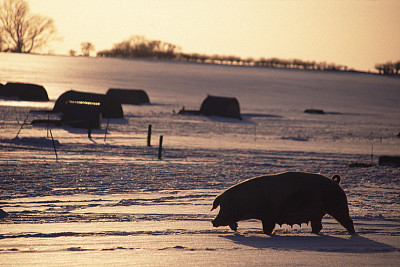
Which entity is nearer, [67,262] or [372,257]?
[67,262]

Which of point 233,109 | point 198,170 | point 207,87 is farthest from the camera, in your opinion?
point 207,87

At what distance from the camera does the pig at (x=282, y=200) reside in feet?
24.3

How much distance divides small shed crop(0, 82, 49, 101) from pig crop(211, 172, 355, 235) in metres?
34.3

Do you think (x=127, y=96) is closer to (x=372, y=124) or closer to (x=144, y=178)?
(x=372, y=124)

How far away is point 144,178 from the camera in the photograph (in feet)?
41.3

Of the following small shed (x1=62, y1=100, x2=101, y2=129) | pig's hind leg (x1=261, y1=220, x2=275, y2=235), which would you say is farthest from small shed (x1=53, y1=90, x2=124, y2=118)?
pig's hind leg (x1=261, y1=220, x2=275, y2=235)

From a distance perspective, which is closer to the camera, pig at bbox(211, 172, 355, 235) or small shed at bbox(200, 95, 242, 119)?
pig at bbox(211, 172, 355, 235)

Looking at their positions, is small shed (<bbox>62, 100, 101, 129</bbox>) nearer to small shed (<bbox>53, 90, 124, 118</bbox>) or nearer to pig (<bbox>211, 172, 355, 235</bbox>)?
small shed (<bbox>53, 90, 124, 118</bbox>)

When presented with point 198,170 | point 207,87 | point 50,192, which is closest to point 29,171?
point 50,192

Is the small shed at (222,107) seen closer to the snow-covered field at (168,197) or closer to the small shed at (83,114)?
the snow-covered field at (168,197)

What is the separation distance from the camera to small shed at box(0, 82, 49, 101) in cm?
3925

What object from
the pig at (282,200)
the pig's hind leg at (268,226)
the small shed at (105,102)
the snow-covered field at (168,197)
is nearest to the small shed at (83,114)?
the snow-covered field at (168,197)

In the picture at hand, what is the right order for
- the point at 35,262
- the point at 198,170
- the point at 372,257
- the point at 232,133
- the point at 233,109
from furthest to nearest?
the point at 233,109 → the point at 232,133 → the point at 198,170 → the point at 372,257 → the point at 35,262

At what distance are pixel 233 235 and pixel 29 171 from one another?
6.95m
